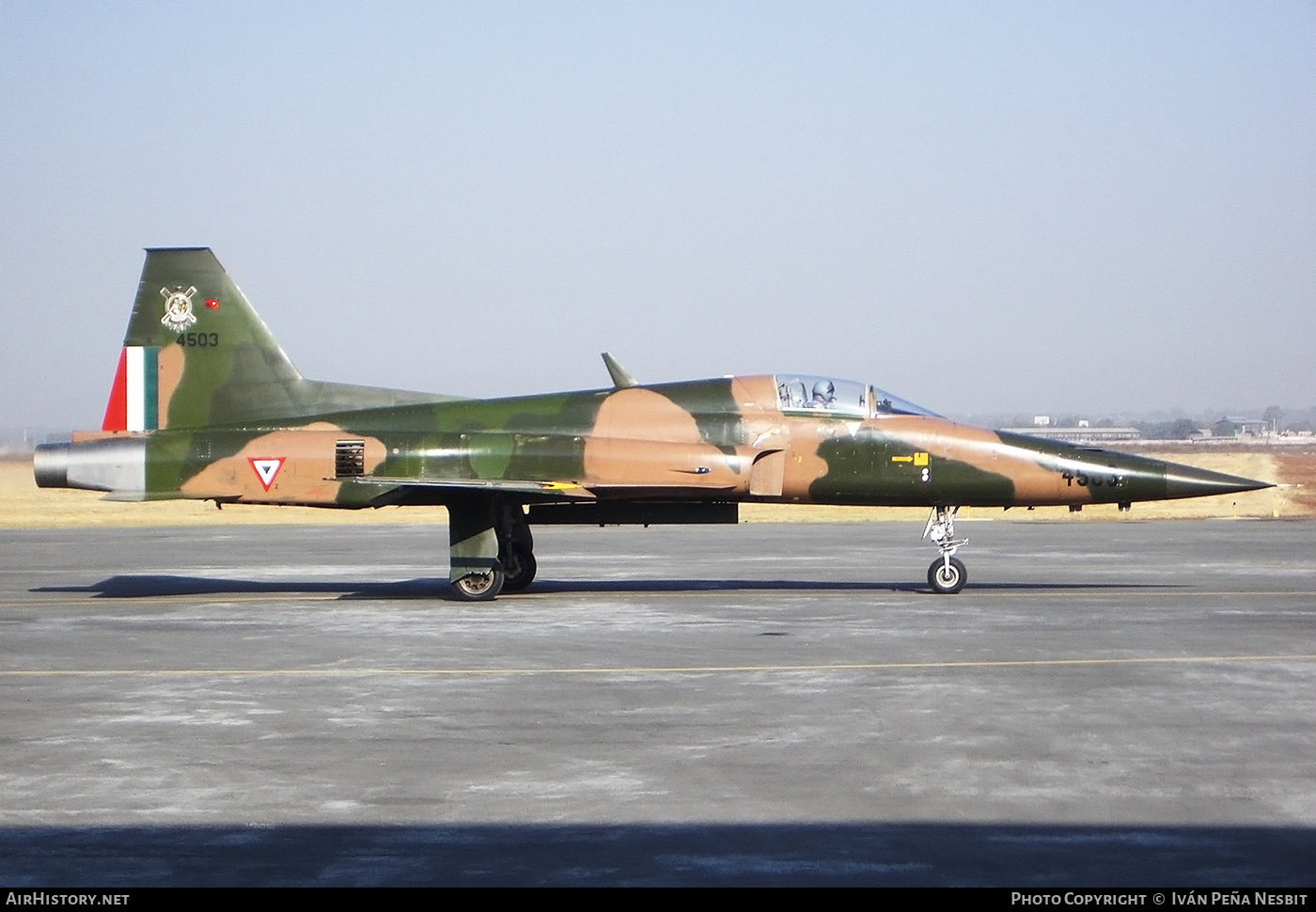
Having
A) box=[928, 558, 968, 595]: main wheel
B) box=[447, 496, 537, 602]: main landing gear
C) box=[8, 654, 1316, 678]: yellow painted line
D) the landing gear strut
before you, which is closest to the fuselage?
box=[447, 496, 537, 602]: main landing gear

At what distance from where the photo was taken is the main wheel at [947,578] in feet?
58.9

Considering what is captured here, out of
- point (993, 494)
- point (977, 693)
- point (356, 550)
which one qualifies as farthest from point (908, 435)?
point (356, 550)

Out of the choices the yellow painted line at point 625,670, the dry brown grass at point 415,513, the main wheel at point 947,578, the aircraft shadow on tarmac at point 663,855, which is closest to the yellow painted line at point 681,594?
the main wheel at point 947,578

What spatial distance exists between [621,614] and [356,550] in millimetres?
12176

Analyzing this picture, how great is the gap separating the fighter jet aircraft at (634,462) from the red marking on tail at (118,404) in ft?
1.47

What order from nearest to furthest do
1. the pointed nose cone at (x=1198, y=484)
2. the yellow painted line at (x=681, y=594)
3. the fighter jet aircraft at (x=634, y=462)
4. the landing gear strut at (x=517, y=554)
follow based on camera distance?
the pointed nose cone at (x=1198, y=484) → the fighter jet aircraft at (x=634, y=462) → the yellow painted line at (x=681, y=594) → the landing gear strut at (x=517, y=554)

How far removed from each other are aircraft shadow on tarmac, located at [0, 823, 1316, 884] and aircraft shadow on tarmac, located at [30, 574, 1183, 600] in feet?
36.9

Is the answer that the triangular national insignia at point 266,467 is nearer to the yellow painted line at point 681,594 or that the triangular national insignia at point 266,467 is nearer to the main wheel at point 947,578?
the yellow painted line at point 681,594

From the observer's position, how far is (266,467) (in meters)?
17.8

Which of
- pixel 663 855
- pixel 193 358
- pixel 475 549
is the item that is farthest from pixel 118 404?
pixel 663 855

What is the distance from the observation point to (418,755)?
→ 8805mm

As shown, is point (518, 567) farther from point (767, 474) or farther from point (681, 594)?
point (767, 474)

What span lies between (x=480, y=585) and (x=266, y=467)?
3199 mm

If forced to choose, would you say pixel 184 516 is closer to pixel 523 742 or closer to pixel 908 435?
pixel 908 435
